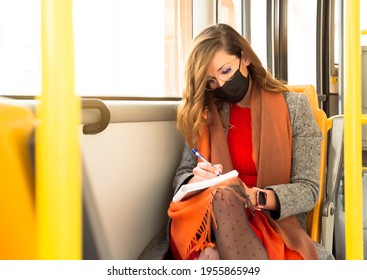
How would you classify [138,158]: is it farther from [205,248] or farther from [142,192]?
[205,248]

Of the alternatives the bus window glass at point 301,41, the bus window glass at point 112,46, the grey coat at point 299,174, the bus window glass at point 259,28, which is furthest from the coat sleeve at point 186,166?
the bus window glass at point 301,41

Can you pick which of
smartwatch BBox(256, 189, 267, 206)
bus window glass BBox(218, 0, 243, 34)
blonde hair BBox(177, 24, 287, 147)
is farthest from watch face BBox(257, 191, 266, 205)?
bus window glass BBox(218, 0, 243, 34)

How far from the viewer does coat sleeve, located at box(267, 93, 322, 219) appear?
107 centimetres

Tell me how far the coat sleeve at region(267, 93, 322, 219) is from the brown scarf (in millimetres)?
23

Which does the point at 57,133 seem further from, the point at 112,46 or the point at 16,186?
the point at 112,46

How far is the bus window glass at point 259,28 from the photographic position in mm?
2076

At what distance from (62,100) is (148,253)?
2.77ft

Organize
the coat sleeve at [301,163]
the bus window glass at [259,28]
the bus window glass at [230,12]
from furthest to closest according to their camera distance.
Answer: the bus window glass at [259,28]
the bus window glass at [230,12]
the coat sleeve at [301,163]

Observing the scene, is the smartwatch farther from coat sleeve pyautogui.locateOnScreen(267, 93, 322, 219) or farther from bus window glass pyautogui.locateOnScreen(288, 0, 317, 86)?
bus window glass pyautogui.locateOnScreen(288, 0, 317, 86)

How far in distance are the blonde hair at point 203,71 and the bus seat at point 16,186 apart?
75 centimetres

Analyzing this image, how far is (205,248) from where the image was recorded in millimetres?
958

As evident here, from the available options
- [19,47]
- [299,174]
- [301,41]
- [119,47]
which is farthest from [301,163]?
[301,41]

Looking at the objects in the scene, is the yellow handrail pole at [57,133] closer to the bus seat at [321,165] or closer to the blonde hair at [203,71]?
the blonde hair at [203,71]

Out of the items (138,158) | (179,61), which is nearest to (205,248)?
(138,158)
